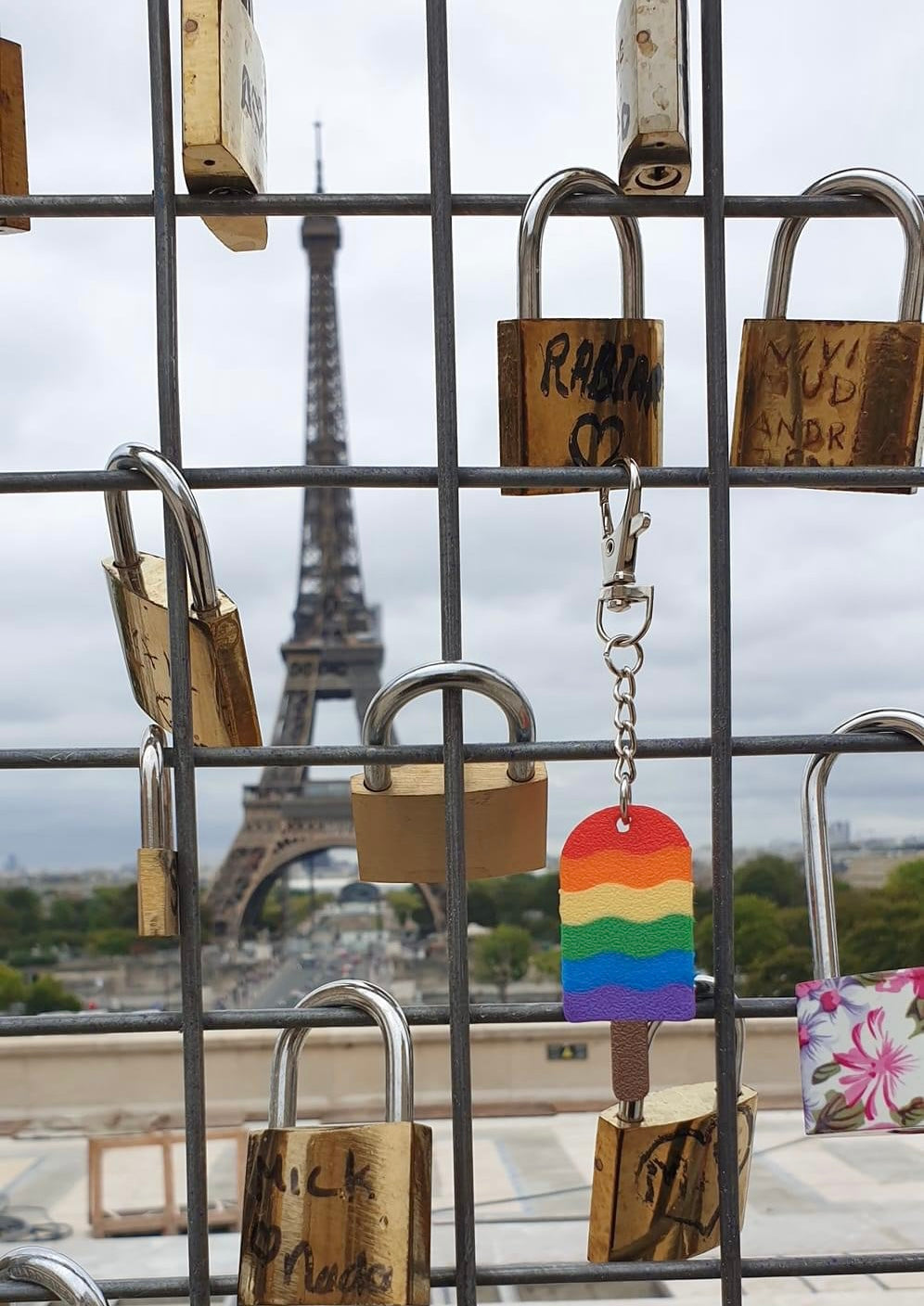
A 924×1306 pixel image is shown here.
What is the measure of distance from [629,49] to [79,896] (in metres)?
14.3

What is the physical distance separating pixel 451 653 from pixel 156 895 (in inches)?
6.9

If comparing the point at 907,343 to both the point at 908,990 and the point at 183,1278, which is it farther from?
the point at 183,1278

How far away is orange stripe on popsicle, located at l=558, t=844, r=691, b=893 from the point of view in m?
0.56

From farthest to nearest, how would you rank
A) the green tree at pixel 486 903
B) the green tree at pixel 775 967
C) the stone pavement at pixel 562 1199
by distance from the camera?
1. the green tree at pixel 486 903
2. the green tree at pixel 775 967
3. the stone pavement at pixel 562 1199

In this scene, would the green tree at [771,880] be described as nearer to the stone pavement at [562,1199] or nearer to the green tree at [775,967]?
the green tree at [775,967]

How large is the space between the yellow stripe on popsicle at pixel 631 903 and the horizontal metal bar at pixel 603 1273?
0.16 meters

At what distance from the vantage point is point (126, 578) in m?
0.59

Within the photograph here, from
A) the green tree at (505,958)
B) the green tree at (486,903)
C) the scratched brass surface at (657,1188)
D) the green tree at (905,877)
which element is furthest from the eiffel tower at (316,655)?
the scratched brass surface at (657,1188)

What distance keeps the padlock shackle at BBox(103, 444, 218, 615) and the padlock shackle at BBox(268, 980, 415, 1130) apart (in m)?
0.19

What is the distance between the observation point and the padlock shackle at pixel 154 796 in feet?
1.87

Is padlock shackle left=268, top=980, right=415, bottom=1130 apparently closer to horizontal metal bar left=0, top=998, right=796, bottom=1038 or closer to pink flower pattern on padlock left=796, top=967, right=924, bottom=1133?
horizontal metal bar left=0, top=998, right=796, bottom=1038

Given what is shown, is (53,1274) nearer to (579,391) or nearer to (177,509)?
(177,509)

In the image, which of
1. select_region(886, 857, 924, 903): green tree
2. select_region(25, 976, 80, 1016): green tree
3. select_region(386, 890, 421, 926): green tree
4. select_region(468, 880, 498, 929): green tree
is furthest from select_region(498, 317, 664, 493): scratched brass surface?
select_region(386, 890, 421, 926): green tree

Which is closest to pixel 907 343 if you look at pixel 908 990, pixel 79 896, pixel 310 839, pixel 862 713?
pixel 862 713
